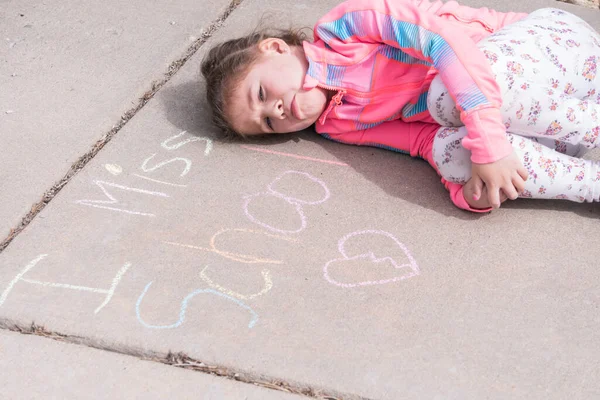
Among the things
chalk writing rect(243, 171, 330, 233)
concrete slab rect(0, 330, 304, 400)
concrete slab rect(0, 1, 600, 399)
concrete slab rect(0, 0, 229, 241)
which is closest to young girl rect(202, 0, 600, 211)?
concrete slab rect(0, 1, 600, 399)

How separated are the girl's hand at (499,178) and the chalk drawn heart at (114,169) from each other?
1.19 m

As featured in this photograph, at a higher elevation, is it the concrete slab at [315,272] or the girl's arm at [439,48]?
the girl's arm at [439,48]

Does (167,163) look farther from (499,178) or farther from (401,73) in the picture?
(499,178)

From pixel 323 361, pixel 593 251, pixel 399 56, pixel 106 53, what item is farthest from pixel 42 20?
pixel 593 251

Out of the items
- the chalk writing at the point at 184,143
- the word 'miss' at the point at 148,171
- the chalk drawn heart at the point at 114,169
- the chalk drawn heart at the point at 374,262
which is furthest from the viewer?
the chalk writing at the point at 184,143

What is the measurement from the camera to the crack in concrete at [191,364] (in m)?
1.82

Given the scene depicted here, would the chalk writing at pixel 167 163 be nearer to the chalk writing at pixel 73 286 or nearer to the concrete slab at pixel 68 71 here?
the concrete slab at pixel 68 71

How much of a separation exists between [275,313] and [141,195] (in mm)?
698

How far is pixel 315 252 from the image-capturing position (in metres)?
2.21

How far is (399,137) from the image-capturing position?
2.63 meters

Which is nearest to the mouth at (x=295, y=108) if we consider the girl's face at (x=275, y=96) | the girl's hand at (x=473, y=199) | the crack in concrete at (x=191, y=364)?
the girl's face at (x=275, y=96)

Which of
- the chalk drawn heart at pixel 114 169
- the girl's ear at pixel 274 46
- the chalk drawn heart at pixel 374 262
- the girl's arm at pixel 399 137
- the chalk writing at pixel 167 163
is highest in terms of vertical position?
the girl's ear at pixel 274 46

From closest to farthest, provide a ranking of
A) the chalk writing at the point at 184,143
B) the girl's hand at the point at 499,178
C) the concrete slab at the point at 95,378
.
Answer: the concrete slab at the point at 95,378 < the girl's hand at the point at 499,178 < the chalk writing at the point at 184,143

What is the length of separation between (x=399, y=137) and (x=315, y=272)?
2.38 feet
